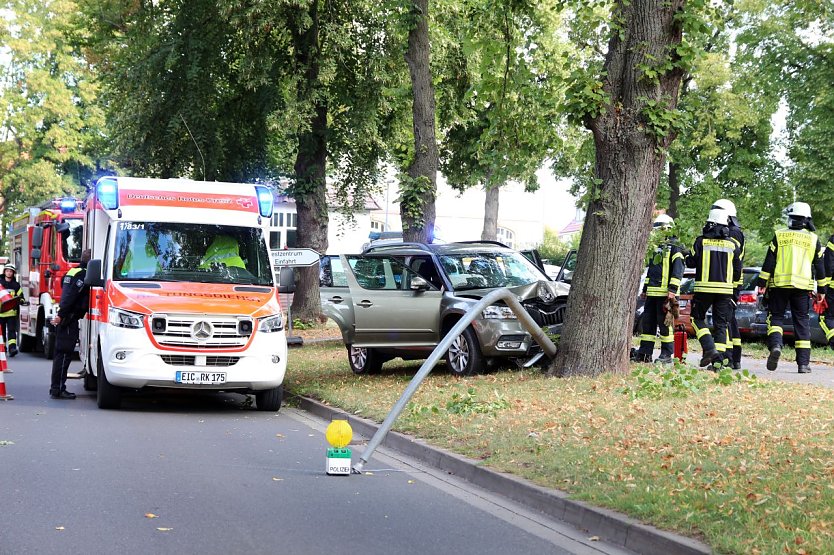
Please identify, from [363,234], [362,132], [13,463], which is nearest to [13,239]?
[362,132]

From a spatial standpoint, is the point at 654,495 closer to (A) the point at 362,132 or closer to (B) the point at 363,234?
(A) the point at 362,132

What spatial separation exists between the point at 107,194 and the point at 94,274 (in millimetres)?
1067

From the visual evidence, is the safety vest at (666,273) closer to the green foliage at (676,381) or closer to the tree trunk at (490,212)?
the green foliage at (676,381)

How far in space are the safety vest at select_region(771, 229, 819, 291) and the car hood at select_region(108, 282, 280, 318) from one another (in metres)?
6.96

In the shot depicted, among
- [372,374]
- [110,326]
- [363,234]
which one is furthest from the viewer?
[363,234]

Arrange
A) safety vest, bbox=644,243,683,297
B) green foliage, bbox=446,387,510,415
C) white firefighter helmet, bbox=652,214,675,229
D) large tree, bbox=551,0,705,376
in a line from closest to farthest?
green foliage, bbox=446,387,510,415, large tree, bbox=551,0,705,376, white firefighter helmet, bbox=652,214,675,229, safety vest, bbox=644,243,683,297

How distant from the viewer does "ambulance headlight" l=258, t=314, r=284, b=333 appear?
12788mm

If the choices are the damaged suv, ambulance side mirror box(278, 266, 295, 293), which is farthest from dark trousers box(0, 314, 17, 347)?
ambulance side mirror box(278, 266, 295, 293)

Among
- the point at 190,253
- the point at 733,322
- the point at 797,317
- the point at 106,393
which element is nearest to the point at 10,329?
the point at 106,393

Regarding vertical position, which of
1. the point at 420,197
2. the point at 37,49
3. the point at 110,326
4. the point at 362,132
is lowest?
the point at 110,326

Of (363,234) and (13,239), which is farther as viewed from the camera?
(363,234)

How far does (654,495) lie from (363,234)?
73.0m

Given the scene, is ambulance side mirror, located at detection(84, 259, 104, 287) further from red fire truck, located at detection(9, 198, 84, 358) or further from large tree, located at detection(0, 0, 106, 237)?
large tree, located at detection(0, 0, 106, 237)

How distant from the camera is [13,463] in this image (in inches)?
353
